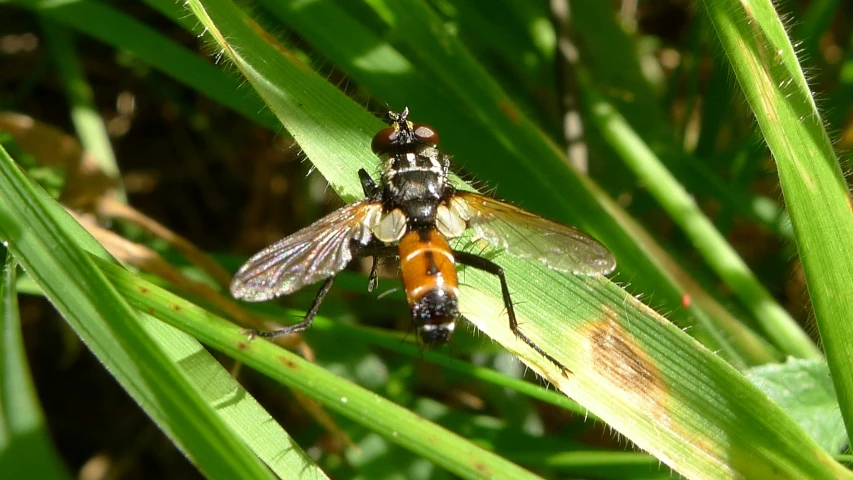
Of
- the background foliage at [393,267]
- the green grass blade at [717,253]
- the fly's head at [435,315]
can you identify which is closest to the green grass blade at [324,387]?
the background foliage at [393,267]

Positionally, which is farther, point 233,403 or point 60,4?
point 60,4

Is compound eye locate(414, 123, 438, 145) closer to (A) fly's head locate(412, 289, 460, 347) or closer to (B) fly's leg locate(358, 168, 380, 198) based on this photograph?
(B) fly's leg locate(358, 168, 380, 198)

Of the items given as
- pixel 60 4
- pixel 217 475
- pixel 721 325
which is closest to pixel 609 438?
pixel 721 325

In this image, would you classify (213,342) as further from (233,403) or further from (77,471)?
(77,471)

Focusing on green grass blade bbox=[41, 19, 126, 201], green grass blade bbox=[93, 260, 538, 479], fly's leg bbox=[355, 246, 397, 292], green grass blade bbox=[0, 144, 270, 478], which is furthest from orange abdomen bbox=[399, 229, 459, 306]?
green grass blade bbox=[41, 19, 126, 201]

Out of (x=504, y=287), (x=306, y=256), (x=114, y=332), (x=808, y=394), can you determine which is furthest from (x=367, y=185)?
(x=808, y=394)

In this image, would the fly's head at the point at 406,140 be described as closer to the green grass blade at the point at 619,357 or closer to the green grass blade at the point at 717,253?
the green grass blade at the point at 619,357

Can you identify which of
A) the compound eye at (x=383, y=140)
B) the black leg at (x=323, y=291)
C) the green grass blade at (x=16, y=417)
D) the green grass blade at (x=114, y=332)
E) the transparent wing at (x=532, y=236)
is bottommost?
the green grass blade at (x=16, y=417)

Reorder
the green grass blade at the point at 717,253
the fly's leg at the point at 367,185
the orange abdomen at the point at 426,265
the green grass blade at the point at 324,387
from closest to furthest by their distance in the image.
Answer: the green grass blade at the point at 324,387, the orange abdomen at the point at 426,265, the fly's leg at the point at 367,185, the green grass blade at the point at 717,253

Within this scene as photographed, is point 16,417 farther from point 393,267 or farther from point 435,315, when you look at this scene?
point 393,267
